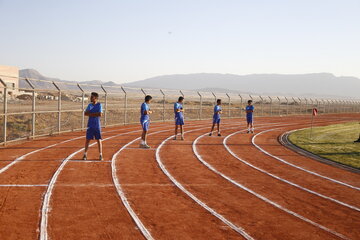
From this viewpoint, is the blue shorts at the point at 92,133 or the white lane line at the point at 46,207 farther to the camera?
the blue shorts at the point at 92,133

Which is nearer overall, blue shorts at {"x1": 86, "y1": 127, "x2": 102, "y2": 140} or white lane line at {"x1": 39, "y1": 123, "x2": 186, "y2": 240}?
white lane line at {"x1": 39, "y1": 123, "x2": 186, "y2": 240}

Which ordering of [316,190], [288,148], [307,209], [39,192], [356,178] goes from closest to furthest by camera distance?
[307,209] < [39,192] < [316,190] < [356,178] < [288,148]

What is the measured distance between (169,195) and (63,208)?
7.05 feet

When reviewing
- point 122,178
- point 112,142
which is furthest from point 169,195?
point 112,142

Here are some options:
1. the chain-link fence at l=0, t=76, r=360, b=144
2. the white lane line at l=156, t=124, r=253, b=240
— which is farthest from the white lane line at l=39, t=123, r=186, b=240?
the chain-link fence at l=0, t=76, r=360, b=144

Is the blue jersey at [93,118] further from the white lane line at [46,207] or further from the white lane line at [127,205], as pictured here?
the white lane line at [46,207]

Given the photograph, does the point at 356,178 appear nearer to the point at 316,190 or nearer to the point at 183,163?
the point at 316,190

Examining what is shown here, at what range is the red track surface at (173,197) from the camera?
569 centimetres

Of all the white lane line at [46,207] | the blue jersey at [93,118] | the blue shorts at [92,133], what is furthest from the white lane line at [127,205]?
the white lane line at [46,207]

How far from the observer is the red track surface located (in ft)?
18.7

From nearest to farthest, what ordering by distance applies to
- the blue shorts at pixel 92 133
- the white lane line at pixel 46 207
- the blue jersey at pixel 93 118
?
the white lane line at pixel 46 207 → the blue jersey at pixel 93 118 → the blue shorts at pixel 92 133

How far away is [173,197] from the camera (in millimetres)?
7484

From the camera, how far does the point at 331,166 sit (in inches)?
458

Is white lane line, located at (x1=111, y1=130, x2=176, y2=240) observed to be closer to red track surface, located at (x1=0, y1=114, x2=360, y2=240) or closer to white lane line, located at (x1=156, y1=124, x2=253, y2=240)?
red track surface, located at (x1=0, y1=114, x2=360, y2=240)
